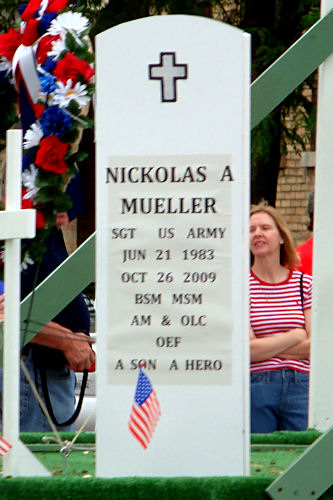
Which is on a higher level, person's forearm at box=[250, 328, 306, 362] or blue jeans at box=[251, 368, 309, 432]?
person's forearm at box=[250, 328, 306, 362]

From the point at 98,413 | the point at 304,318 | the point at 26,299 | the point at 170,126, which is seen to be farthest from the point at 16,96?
the point at 304,318

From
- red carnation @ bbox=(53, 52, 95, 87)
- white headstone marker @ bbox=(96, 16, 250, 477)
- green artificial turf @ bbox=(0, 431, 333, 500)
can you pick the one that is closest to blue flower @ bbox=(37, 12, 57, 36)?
red carnation @ bbox=(53, 52, 95, 87)

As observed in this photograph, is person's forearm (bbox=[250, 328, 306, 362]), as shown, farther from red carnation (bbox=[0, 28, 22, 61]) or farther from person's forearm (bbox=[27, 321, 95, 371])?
red carnation (bbox=[0, 28, 22, 61])

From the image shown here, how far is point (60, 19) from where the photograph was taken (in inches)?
170

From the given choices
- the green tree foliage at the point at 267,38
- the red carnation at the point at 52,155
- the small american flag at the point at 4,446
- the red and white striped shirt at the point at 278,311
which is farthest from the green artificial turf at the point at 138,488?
the green tree foliage at the point at 267,38

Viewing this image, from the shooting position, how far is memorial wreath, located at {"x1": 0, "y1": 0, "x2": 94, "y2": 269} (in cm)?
409

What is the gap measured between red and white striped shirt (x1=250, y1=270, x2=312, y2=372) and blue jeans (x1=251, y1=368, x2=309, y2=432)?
8 centimetres

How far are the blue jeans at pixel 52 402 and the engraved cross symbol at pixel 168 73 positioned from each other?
2.05m

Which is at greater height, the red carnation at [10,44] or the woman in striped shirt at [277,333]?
the red carnation at [10,44]

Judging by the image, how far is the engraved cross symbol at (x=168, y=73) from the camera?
3.62 meters

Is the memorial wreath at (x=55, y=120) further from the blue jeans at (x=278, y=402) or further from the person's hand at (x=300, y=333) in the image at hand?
the person's hand at (x=300, y=333)

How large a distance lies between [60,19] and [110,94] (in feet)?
2.43

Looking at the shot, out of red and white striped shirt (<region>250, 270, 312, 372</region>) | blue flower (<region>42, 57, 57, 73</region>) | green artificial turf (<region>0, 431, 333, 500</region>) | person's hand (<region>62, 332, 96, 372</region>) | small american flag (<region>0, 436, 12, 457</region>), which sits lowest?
green artificial turf (<region>0, 431, 333, 500</region>)

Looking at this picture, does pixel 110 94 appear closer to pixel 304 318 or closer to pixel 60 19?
pixel 60 19
